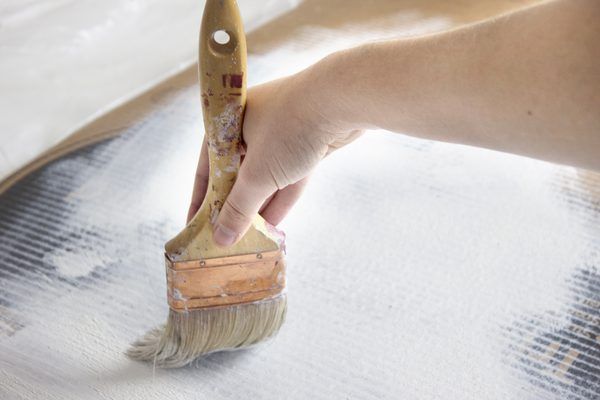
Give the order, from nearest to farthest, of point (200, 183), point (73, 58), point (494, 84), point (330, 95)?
1. point (494, 84)
2. point (330, 95)
3. point (200, 183)
4. point (73, 58)

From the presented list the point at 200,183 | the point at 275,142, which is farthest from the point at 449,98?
the point at 200,183

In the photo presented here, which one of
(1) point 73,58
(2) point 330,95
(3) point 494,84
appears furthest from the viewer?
(1) point 73,58

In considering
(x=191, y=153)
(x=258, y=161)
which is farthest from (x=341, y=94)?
(x=191, y=153)

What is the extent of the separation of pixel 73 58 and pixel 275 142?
659 millimetres

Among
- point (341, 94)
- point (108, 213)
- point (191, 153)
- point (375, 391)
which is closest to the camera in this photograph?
point (341, 94)

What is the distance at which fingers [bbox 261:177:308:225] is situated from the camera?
95 centimetres

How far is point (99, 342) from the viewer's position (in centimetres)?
90

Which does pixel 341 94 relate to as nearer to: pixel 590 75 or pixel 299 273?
pixel 590 75

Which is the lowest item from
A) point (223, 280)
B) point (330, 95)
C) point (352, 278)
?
point (352, 278)

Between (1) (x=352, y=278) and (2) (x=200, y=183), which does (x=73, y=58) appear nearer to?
(2) (x=200, y=183)

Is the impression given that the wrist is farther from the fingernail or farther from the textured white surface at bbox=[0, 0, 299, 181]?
the textured white surface at bbox=[0, 0, 299, 181]

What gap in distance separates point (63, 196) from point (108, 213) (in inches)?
3.8

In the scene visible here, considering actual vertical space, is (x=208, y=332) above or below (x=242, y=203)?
below

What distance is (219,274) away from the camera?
841 mm
